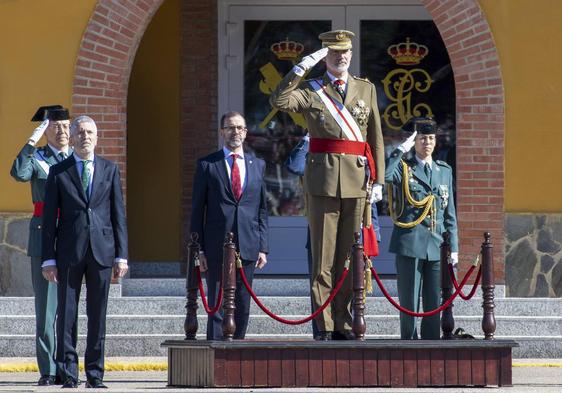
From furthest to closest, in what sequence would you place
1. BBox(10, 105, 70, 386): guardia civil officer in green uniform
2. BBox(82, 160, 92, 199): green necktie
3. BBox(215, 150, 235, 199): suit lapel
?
BBox(215, 150, 235, 199): suit lapel
BBox(10, 105, 70, 386): guardia civil officer in green uniform
BBox(82, 160, 92, 199): green necktie

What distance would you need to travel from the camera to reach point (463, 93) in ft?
54.3

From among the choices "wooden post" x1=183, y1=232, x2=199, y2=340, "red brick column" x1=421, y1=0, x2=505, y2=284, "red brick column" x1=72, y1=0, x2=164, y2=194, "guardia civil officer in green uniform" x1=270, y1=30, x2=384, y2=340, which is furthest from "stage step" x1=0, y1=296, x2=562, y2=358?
"guardia civil officer in green uniform" x1=270, y1=30, x2=384, y2=340

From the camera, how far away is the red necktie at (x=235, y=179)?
1338 centimetres

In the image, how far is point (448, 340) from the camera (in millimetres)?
12070

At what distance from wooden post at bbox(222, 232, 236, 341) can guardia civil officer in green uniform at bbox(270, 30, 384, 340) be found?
58 cm

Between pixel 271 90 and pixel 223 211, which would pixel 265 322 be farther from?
pixel 271 90

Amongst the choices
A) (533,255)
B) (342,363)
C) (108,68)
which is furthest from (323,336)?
(108,68)

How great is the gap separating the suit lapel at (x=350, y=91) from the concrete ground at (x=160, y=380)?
1.98 m

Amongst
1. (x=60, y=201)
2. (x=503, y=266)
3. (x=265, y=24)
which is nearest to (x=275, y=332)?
(x=503, y=266)

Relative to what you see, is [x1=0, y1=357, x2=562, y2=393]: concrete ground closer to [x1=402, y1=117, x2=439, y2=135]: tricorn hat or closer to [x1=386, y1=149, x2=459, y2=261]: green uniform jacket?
[x1=386, y1=149, x2=459, y2=261]: green uniform jacket

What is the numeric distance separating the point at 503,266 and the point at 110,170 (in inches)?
199

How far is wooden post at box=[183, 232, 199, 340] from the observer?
41.0 ft

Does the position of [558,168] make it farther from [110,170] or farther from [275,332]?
[110,170]

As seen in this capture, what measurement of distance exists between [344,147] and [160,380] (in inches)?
92.3
